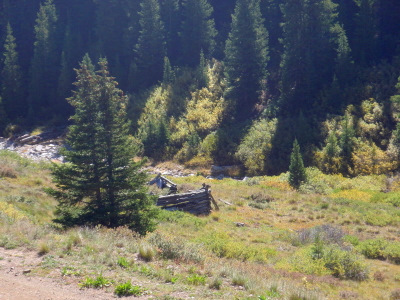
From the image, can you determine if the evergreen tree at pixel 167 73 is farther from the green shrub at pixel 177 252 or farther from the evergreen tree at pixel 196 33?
the green shrub at pixel 177 252

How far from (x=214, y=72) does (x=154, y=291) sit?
42304 millimetres

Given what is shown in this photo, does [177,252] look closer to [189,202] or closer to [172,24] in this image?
[189,202]

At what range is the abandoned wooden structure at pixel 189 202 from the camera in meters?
18.1

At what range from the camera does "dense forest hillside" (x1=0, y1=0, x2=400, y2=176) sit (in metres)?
33.1

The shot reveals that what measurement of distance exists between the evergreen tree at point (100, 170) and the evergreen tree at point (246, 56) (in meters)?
28.4

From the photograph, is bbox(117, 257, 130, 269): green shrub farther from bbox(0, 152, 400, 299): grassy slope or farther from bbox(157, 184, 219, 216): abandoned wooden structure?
bbox(157, 184, 219, 216): abandoned wooden structure

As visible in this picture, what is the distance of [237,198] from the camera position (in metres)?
22.6

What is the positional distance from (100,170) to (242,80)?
96.8ft

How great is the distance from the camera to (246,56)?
3934 centimetres

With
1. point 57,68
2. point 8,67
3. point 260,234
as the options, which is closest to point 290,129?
point 260,234

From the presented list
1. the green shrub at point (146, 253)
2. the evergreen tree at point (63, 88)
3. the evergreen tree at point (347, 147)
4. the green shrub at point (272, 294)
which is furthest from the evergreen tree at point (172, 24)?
the green shrub at point (272, 294)

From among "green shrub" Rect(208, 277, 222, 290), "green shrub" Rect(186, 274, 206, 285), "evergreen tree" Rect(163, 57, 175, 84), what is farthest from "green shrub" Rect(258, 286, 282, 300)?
"evergreen tree" Rect(163, 57, 175, 84)

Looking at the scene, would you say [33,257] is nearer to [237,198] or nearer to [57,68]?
[237,198]

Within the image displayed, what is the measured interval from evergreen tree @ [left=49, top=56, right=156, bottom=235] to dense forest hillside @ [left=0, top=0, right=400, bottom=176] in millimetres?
20714
